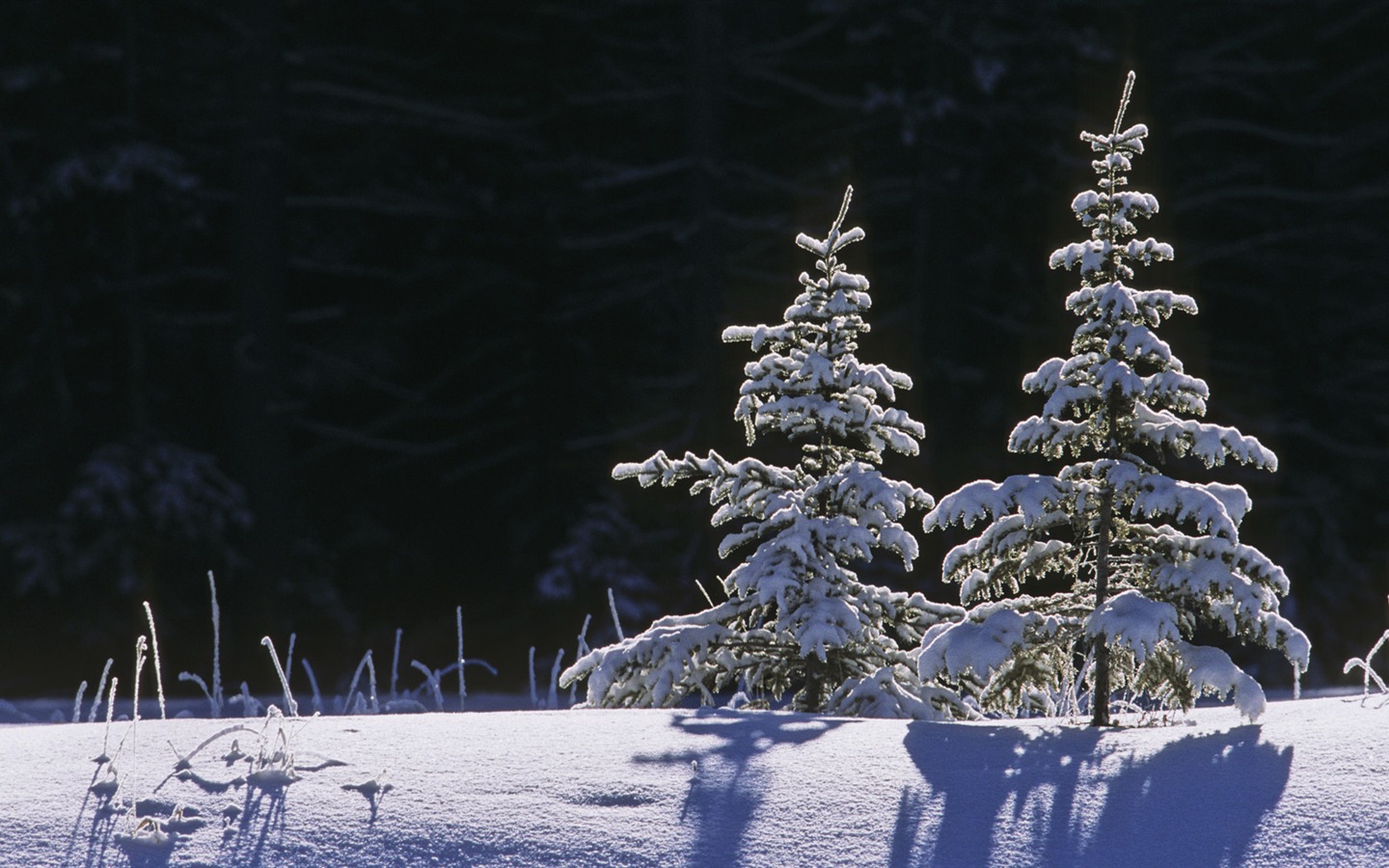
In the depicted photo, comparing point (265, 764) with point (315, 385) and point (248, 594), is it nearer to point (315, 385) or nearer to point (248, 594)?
point (248, 594)

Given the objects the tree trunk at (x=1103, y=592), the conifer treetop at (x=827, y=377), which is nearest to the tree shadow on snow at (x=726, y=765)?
the tree trunk at (x=1103, y=592)

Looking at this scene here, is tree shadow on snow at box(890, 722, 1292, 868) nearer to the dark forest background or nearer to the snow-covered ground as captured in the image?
the snow-covered ground

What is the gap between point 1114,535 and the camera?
4.94 metres

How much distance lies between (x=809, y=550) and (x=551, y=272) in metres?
12.2

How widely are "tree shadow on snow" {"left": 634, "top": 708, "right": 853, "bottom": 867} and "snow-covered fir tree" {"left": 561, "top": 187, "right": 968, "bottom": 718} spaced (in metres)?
0.59

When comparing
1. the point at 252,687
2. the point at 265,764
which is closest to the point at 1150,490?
the point at 265,764

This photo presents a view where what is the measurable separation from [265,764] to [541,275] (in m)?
13.7

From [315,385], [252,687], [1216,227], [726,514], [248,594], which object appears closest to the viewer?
[726,514]

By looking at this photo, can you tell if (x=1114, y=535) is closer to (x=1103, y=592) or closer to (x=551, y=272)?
(x=1103, y=592)

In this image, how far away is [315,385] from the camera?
57.5 feet

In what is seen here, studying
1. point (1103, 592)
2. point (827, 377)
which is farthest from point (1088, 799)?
point (827, 377)

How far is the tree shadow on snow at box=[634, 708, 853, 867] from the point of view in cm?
351

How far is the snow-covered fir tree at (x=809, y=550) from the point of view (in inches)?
216

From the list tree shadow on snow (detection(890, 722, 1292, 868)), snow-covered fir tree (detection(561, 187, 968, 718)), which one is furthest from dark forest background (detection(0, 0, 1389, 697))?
tree shadow on snow (detection(890, 722, 1292, 868))
